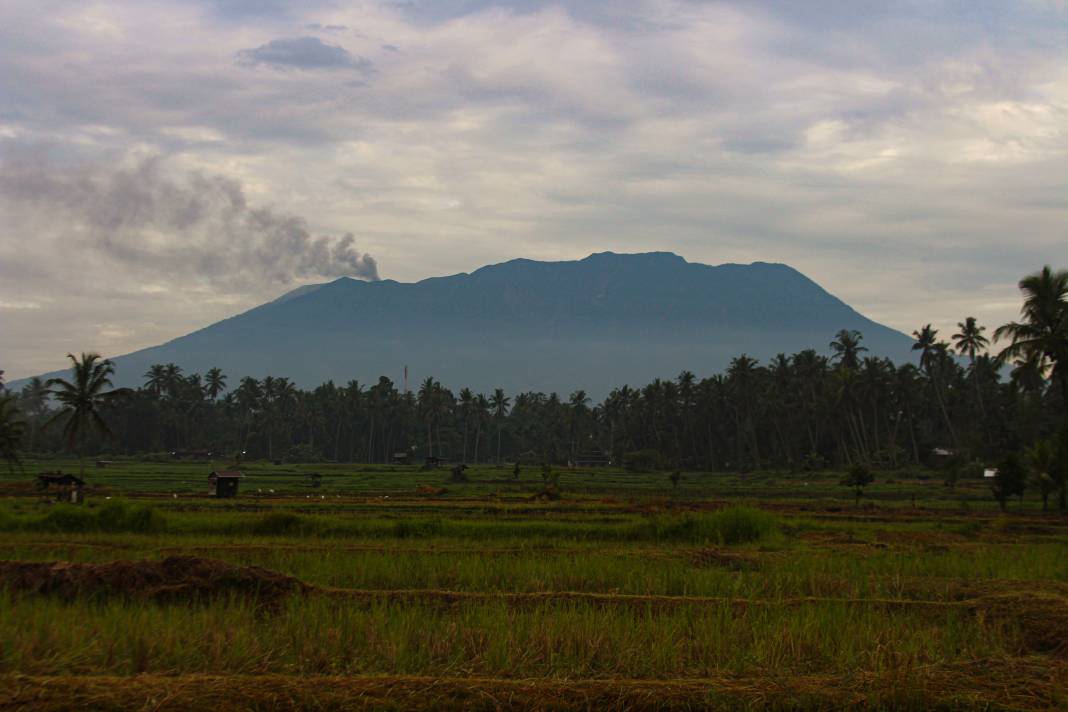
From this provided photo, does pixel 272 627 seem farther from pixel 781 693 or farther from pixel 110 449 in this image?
pixel 110 449

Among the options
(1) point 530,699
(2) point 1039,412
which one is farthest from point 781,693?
(2) point 1039,412

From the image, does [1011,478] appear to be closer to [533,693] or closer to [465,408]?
[533,693]

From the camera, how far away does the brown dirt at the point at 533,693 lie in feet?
22.1

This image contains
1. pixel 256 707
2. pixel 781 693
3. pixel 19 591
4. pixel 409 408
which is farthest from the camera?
pixel 409 408

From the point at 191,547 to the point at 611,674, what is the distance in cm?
1249

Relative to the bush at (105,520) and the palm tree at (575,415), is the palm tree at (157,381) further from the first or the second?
the bush at (105,520)

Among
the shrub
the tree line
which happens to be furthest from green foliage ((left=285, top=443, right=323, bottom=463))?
the shrub

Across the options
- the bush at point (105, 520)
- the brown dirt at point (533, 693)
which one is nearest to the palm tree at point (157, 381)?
the bush at point (105, 520)

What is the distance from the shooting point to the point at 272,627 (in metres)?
9.18

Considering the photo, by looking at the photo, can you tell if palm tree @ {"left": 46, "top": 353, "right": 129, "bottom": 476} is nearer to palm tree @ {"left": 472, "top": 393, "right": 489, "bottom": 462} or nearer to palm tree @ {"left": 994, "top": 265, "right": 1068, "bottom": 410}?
palm tree @ {"left": 994, "top": 265, "right": 1068, "bottom": 410}

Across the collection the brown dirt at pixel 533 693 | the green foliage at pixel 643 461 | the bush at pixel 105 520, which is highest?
the brown dirt at pixel 533 693

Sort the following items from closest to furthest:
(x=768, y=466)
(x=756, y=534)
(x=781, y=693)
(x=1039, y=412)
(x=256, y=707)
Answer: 1. (x=256, y=707)
2. (x=781, y=693)
3. (x=756, y=534)
4. (x=1039, y=412)
5. (x=768, y=466)

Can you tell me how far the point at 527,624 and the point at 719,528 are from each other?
507 inches

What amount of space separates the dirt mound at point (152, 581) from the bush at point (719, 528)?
12.4 m
